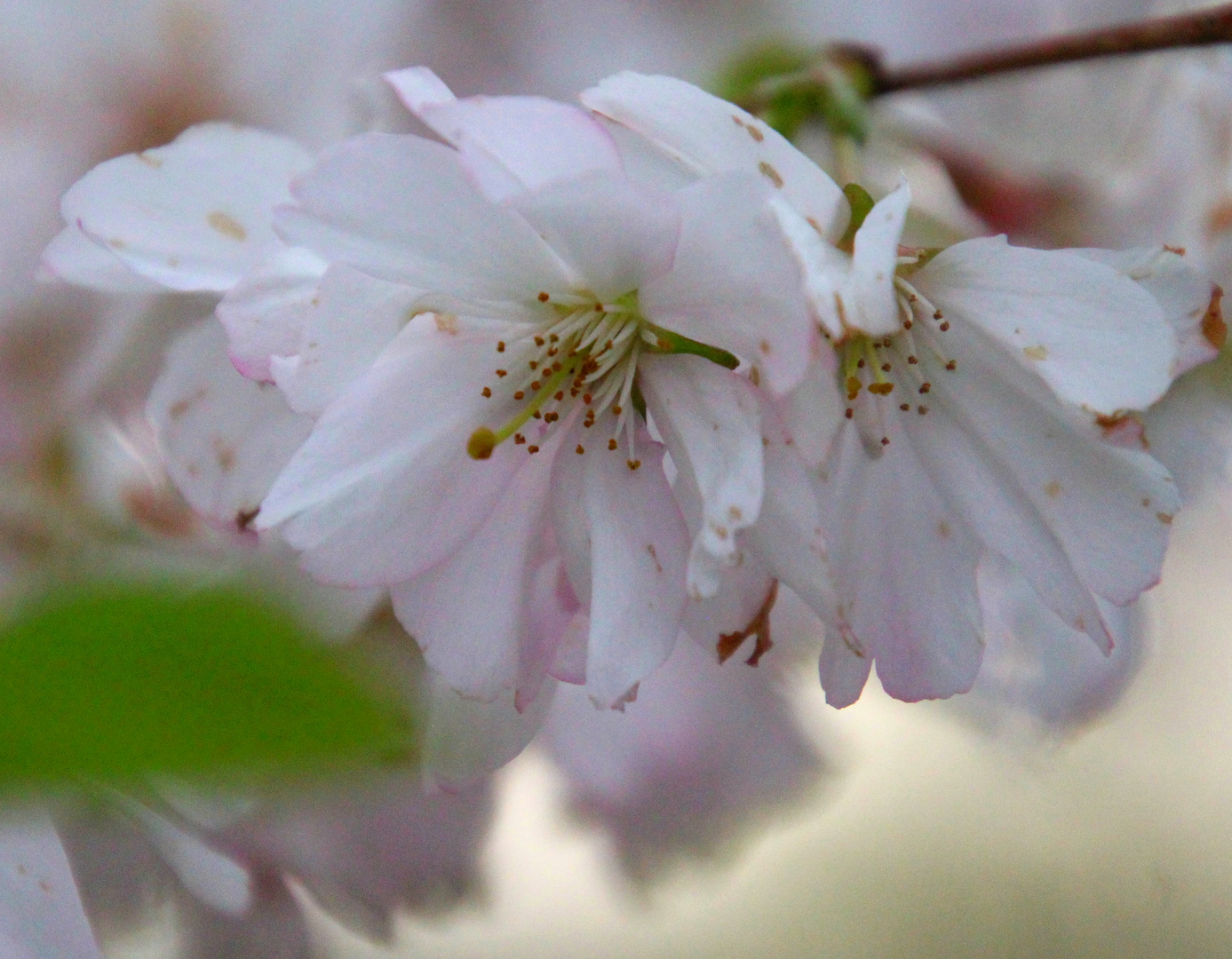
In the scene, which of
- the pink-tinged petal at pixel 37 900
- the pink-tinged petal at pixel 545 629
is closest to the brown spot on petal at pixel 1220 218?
the pink-tinged petal at pixel 545 629

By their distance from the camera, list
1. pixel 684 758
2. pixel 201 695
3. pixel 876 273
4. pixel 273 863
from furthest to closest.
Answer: pixel 684 758, pixel 273 863, pixel 876 273, pixel 201 695

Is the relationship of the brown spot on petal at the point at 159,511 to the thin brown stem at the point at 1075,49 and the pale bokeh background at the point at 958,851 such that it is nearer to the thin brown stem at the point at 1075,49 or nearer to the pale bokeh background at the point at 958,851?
the pale bokeh background at the point at 958,851

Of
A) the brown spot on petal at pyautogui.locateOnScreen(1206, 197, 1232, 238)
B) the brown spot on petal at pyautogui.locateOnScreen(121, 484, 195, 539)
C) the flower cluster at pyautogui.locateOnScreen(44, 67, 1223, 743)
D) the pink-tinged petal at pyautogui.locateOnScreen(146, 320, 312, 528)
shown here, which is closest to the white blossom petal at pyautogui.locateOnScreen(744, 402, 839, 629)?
the flower cluster at pyautogui.locateOnScreen(44, 67, 1223, 743)

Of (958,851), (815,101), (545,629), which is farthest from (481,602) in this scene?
(958,851)

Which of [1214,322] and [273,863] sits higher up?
[1214,322]

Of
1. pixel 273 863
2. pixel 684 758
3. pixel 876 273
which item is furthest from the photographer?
pixel 684 758

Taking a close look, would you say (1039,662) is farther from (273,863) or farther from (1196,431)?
(273,863)

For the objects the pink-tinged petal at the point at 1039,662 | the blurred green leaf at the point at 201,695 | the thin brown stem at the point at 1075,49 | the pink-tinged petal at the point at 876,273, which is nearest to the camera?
the blurred green leaf at the point at 201,695
